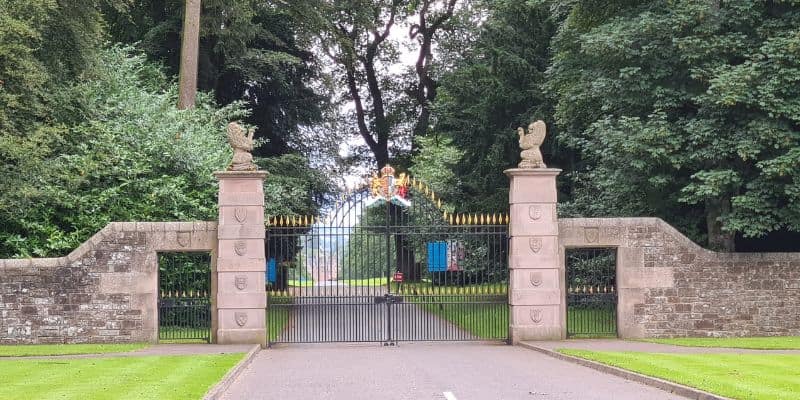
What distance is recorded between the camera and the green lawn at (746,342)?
17656 millimetres

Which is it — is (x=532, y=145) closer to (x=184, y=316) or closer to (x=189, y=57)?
(x=184, y=316)

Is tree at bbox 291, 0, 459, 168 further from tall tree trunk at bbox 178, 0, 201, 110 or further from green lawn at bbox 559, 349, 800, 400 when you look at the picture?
green lawn at bbox 559, 349, 800, 400

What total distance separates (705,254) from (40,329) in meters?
13.3

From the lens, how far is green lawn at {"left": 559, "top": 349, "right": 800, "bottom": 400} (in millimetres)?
11430

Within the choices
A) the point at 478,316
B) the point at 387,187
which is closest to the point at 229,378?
the point at 387,187

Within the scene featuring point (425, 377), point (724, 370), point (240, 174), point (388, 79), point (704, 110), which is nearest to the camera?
point (724, 370)

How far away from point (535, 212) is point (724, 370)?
662 cm

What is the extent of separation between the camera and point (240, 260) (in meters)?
19.2

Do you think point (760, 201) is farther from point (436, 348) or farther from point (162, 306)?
point (162, 306)

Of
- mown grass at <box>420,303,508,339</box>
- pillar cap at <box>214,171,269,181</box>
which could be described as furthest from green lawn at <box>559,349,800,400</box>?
pillar cap at <box>214,171,269,181</box>

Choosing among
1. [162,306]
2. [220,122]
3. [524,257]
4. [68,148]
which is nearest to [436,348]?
[524,257]

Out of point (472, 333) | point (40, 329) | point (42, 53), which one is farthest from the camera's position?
point (42, 53)

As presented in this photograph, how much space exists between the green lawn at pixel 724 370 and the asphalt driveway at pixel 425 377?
51 centimetres

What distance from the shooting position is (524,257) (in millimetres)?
19531
